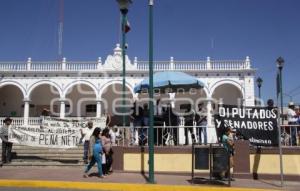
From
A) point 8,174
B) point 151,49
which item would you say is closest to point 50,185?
point 8,174

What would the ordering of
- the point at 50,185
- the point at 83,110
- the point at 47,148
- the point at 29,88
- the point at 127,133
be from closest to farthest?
the point at 50,185 < the point at 127,133 < the point at 47,148 < the point at 29,88 < the point at 83,110

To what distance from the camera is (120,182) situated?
400 inches

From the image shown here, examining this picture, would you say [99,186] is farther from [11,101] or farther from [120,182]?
[11,101]

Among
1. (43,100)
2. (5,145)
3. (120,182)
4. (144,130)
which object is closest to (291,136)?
(144,130)

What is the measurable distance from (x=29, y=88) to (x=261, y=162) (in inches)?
848

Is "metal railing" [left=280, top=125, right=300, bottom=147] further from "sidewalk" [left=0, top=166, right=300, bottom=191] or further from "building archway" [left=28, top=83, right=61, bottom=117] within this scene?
"building archway" [left=28, top=83, right=61, bottom=117]

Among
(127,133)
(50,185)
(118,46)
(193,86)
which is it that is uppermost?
(118,46)

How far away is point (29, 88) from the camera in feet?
93.6

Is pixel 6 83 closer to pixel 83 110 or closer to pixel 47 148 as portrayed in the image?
pixel 83 110

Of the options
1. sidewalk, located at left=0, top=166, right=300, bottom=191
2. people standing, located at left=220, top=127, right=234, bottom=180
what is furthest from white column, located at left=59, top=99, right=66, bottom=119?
people standing, located at left=220, top=127, right=234, bottom=180

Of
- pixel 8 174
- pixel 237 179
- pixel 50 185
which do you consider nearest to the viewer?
pixel 50 185

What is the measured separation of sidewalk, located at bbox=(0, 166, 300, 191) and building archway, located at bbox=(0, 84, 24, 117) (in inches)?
790

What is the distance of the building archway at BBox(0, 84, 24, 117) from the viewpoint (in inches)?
1216

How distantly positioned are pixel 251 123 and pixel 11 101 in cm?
2457
